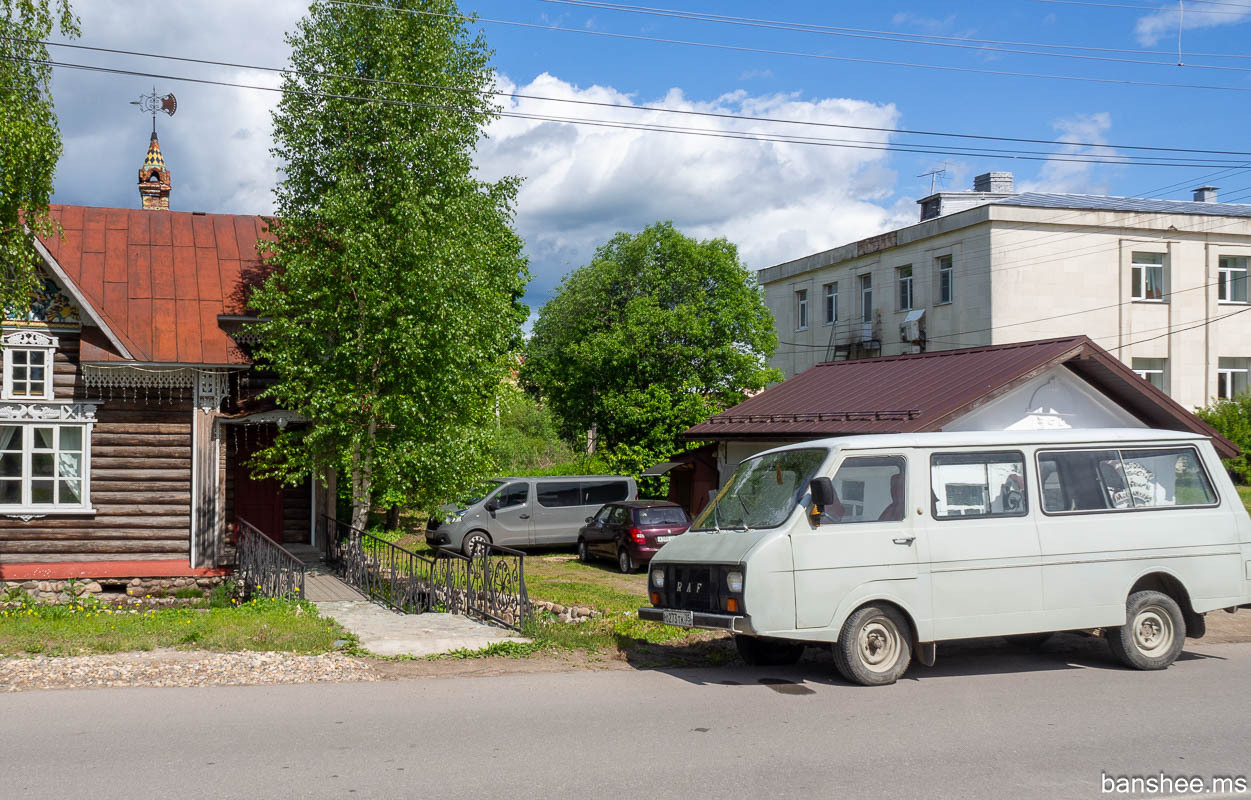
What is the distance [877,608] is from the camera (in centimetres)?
940

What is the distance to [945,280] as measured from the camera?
38.8m

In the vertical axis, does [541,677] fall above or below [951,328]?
below

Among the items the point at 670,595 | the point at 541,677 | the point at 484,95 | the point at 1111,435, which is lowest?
the point at 541,677

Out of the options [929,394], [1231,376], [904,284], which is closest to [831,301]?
[904,284]

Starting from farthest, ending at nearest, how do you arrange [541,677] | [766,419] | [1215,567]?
[766,419], [1215,567], [541,677]

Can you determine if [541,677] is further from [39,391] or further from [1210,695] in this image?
[39,391]

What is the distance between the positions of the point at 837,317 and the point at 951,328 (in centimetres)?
689

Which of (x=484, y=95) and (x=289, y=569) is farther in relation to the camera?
(x=484, y=95)

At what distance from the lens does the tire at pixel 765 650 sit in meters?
10.4

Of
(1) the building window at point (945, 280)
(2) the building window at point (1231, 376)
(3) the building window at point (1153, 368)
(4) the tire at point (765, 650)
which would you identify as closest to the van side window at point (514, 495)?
(4) the tire at point (765, 650)

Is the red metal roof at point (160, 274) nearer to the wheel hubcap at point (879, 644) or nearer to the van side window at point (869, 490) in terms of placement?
the van side window at point (869, 490)

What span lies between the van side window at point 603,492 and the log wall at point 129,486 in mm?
9828

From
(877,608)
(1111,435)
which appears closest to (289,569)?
(877,608)

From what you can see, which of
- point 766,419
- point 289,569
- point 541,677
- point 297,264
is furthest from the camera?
point 766,419
